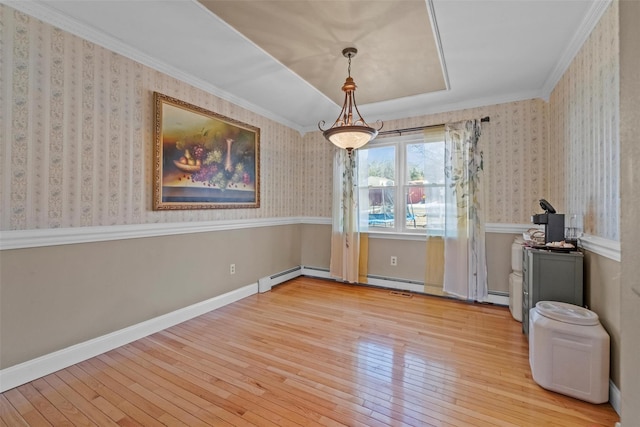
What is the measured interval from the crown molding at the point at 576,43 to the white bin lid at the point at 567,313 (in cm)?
202

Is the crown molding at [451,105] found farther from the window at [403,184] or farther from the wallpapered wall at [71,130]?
the wallpapered wall at [71,130]

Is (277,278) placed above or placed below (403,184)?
below


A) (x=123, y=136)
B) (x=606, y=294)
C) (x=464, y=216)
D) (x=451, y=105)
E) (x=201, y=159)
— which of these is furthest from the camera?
(x=451, y=105)

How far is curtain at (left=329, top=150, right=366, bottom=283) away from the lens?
429 cm

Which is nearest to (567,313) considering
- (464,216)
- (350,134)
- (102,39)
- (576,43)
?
(464,216)

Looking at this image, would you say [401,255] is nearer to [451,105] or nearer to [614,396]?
[451,105]

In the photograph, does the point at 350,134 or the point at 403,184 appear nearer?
the point at 350,134

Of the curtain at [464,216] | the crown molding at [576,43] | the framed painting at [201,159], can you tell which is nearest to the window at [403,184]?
the curtain at [464,216]

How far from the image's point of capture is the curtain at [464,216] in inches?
138

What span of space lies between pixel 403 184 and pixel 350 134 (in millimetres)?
1945

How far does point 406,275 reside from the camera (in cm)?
403

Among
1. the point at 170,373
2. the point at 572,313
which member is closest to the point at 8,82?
the point at 170,373

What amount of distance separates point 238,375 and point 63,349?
1.34 meters

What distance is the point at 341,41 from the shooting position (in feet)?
7.79
